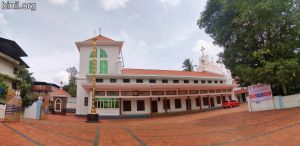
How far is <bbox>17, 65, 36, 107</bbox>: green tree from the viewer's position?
83.2ft

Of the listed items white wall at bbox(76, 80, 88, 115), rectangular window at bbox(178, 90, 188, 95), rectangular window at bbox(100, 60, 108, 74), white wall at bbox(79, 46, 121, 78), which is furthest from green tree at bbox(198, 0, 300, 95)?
white wall at bbox(76, 80, 88, 115)

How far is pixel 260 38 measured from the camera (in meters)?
20.5

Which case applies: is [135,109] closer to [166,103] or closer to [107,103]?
[107,103]

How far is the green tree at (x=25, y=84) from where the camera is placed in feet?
83.2

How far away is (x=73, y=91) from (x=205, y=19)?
42.8m

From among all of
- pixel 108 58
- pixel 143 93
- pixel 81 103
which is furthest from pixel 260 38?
pixel 81 103

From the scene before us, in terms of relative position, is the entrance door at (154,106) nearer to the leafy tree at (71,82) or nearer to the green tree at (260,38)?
the green tree at (260,38)

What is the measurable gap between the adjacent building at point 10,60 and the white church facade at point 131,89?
26.2ft

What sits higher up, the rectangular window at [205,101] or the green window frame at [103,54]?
the green window frame at [103,54]

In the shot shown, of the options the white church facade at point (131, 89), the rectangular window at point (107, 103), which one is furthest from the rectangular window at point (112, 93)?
the rectangular window at point (107, 103)

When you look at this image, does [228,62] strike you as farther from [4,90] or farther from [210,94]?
[4,90]

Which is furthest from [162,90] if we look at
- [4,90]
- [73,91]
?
[73,91]

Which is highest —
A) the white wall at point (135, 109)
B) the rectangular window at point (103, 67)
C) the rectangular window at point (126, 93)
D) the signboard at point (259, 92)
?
the rectangular window at point (103, 67)

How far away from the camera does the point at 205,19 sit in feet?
74.2
